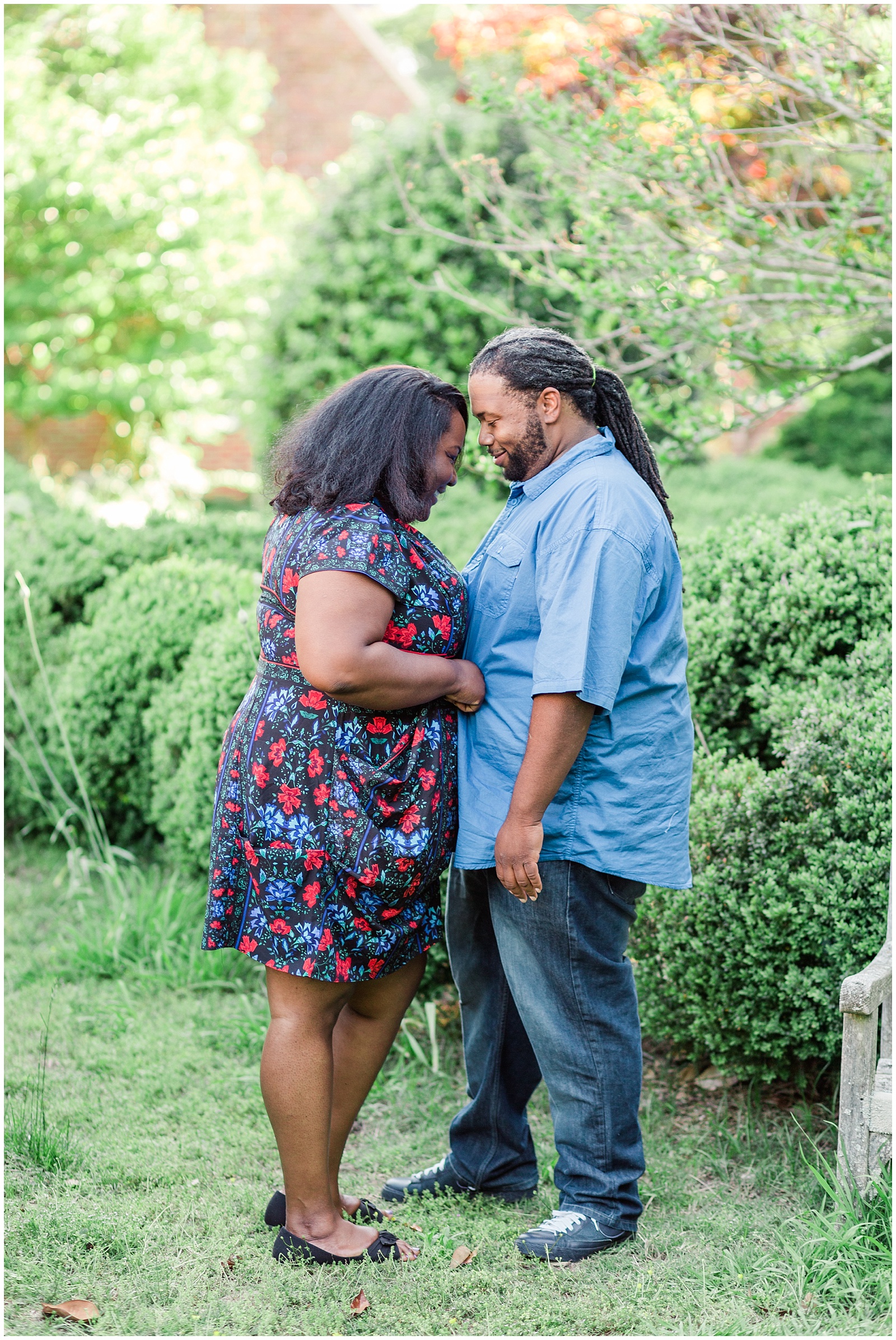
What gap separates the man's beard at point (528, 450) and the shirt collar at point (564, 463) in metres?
0.03

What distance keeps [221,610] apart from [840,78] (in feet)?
10.2

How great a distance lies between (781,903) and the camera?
312 centimetres

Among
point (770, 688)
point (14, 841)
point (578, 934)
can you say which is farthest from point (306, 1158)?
point (14, 841)

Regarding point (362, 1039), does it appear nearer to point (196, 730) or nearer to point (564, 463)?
point (564, 463)

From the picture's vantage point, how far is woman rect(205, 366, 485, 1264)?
2.55m

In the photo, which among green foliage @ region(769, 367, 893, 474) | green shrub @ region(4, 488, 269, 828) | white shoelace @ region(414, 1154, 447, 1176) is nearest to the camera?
white shoelace @ region(414, 1154, 447, 1176)

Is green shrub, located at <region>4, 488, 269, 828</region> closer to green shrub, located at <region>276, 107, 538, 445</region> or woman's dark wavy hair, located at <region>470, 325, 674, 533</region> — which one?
green shrub, located at <region>276, 107, 538, 445</region>

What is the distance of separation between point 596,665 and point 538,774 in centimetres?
26

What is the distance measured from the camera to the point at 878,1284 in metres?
2.55

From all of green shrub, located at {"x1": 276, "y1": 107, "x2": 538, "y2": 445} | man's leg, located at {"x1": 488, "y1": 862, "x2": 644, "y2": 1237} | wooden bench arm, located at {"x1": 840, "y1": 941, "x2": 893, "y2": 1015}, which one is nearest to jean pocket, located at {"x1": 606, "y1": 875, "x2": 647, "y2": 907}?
man's leg, located at {"x1": 488, "y1": 862, "x2": 644, "y2": 1237}

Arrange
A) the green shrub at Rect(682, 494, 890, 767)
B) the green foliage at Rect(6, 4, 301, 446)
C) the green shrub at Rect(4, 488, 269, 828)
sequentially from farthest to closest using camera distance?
1. the green foliage at Rect(6, 4, 301, 446)
2. the green shrub at Rect(4, 488, 269, 828)
3. the green shrub at Rect(682, 494, 890, 767)

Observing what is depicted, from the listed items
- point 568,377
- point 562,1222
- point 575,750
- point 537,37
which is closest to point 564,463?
point 568,377

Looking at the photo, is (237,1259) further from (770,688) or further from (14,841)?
(14,841)

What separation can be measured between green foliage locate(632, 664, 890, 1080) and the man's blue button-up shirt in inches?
19.5
